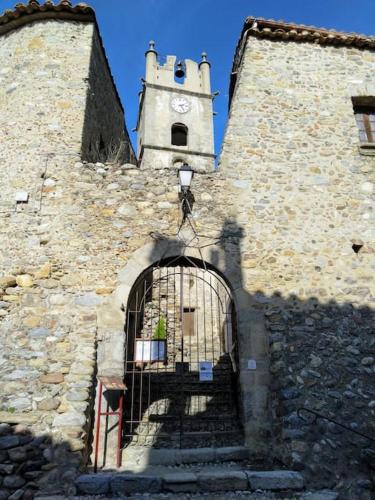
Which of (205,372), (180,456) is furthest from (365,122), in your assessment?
(180,456)

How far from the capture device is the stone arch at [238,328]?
4785mm

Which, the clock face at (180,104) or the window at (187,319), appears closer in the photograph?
the window at (187,319)

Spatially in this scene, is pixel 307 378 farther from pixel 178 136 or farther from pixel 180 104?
pixel 180 104

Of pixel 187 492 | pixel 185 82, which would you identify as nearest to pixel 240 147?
pixel 187 492

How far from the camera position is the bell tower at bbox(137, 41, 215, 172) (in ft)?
72.1

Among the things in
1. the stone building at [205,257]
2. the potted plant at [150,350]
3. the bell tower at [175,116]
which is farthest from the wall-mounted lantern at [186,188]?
the bell tower at [175,116]

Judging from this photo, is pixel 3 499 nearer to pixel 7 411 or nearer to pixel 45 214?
pixel 7 411

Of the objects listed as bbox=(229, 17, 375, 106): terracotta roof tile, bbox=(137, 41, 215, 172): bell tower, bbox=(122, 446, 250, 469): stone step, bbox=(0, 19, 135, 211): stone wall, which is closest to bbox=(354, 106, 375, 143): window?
bbox=(229, 17, 375, 106): terracotta roof tile

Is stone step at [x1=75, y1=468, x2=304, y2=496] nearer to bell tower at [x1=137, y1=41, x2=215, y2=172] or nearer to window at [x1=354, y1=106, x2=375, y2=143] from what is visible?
window at [x1=354, y1=106, x2=375, y2=143]

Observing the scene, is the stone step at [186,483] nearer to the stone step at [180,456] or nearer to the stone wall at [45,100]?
the stone step at [180,456]

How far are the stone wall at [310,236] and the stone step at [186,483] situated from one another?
42 cm

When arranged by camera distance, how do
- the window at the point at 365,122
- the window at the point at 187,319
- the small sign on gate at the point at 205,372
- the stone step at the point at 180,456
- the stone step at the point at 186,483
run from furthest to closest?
the window at the point at 187,319 < the window at the point at 365,122 < the small sign on gate at the point at 205,372 < the stone step at the point at 180,456 < the stone step at the point at 186,483

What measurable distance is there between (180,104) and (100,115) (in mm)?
17917

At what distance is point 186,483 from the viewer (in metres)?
3.85
